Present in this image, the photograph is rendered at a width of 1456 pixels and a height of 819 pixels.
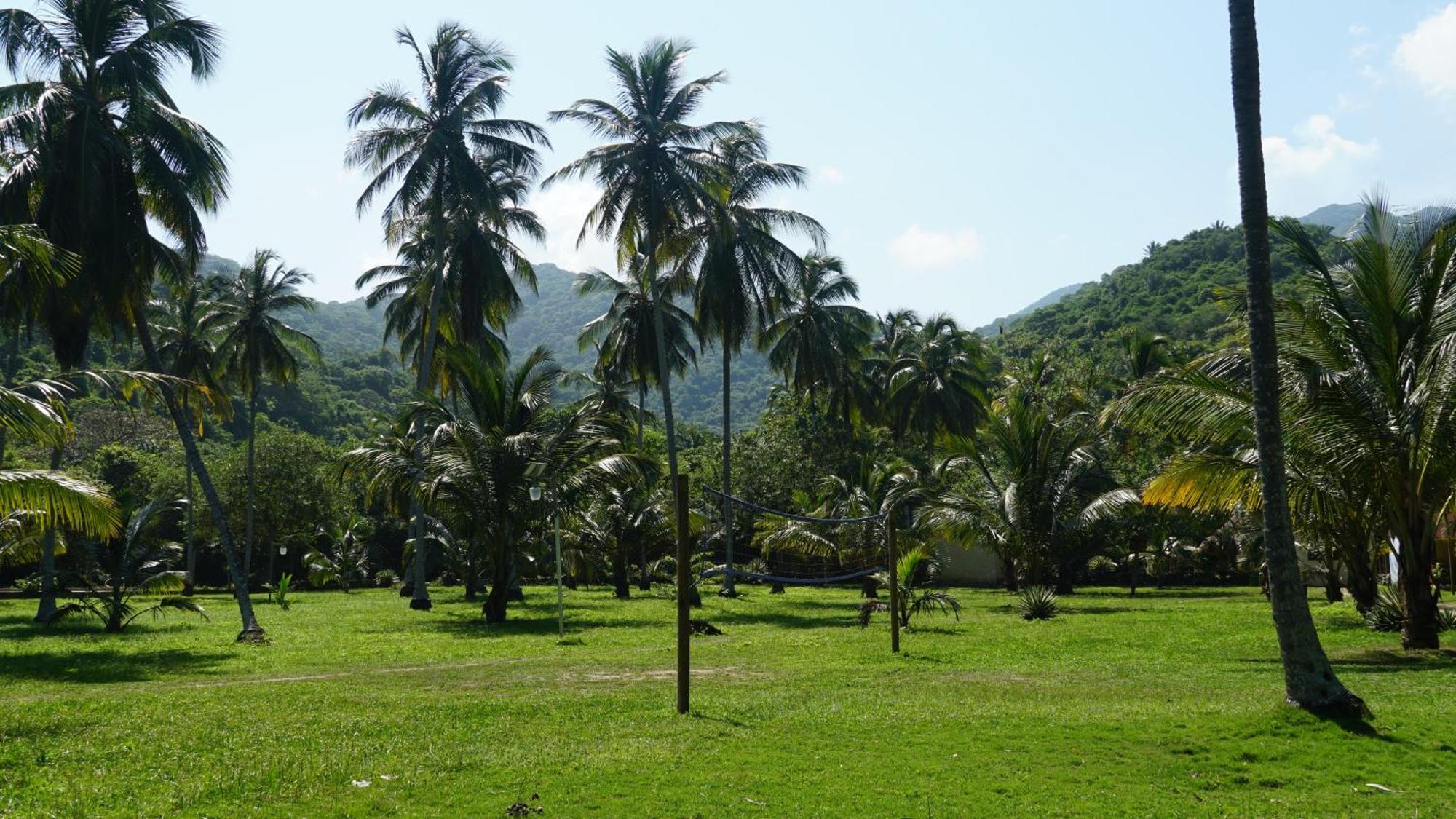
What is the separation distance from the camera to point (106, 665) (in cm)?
1486

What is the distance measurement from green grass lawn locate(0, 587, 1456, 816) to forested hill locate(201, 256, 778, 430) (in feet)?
193

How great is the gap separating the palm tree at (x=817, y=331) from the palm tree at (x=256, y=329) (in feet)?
56.4

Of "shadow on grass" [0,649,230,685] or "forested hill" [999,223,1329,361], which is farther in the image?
"forested hill" [999,223,1329,361]

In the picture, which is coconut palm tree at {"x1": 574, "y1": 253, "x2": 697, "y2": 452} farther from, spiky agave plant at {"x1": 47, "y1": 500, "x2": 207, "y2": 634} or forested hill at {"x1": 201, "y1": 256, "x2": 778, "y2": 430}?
forested hill at {"x1": 201, "y1": 256, "x2": 778, "y2": 430}

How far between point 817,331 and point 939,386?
953 cm

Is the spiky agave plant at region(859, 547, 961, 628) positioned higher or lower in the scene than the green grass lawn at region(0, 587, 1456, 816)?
higher

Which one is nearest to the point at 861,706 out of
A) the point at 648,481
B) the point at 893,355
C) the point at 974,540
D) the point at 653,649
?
the point at 653,649

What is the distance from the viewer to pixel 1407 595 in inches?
562

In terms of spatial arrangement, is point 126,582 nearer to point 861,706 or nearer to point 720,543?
point 861,706

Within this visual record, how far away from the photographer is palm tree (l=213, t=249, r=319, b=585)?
38.1 m

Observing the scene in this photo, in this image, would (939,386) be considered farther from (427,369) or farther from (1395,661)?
(1395,661)

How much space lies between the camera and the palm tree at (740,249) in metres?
31.0

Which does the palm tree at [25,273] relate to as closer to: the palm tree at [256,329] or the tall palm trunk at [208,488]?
the tall palm trunk at [208,488]

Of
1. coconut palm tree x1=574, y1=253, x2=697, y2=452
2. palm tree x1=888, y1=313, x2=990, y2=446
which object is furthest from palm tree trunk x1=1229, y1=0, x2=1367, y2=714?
palm tree x1=888, y1=313, x2=990, y2=446
